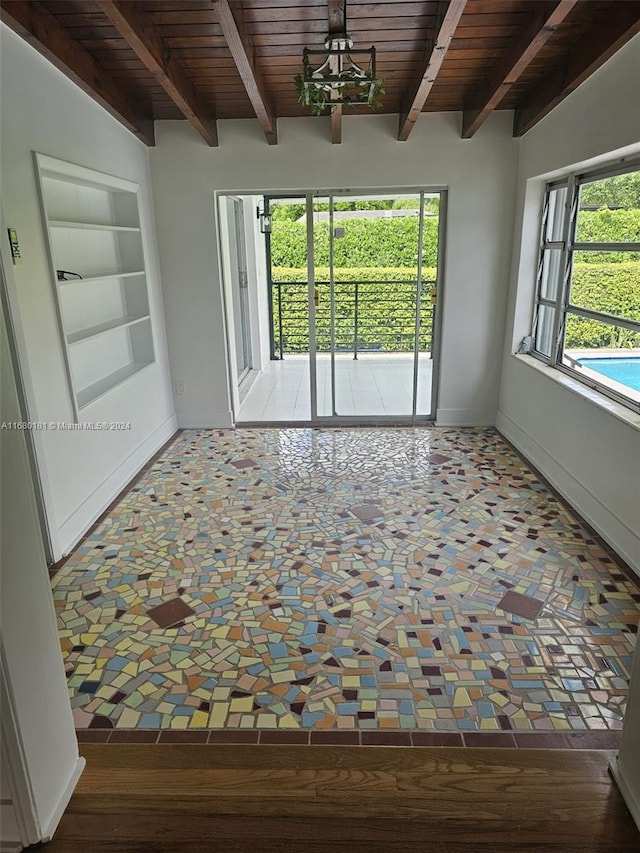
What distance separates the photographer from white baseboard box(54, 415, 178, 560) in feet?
9.93

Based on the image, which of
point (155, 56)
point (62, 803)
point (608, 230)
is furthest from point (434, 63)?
point (62, 803)

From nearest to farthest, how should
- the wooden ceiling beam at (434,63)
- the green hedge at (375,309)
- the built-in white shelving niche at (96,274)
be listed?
the wooden ceiling beam at (434,63)
the built-in white shelving niche at (96,274)
the green hedge at (375,309)

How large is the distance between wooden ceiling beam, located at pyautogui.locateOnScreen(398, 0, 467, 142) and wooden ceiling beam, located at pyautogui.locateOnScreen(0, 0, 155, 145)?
1.87 m

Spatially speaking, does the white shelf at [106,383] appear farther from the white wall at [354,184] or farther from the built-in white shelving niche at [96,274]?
the white wall at [354,184]

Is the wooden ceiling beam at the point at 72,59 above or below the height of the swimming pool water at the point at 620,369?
above

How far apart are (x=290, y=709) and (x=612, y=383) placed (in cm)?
255

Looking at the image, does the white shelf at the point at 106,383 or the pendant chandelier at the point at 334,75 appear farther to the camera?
the white shelf at the point at 106,383

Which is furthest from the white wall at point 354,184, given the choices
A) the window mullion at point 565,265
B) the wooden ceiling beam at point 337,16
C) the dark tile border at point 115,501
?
the wooden ceiling beam at point 337,16

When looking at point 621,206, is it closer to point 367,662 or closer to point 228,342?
point 367,662

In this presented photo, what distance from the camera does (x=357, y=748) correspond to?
68.2 inches

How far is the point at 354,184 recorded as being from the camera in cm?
445

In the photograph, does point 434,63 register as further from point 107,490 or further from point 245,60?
Result: point 107,490

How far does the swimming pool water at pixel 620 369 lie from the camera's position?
3012 mm

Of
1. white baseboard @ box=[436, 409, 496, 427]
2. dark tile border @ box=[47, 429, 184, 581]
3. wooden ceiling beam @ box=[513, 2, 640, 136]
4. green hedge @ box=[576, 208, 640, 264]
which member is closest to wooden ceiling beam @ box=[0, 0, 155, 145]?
dark tile border @ box=[47, 429, 184, 581]
